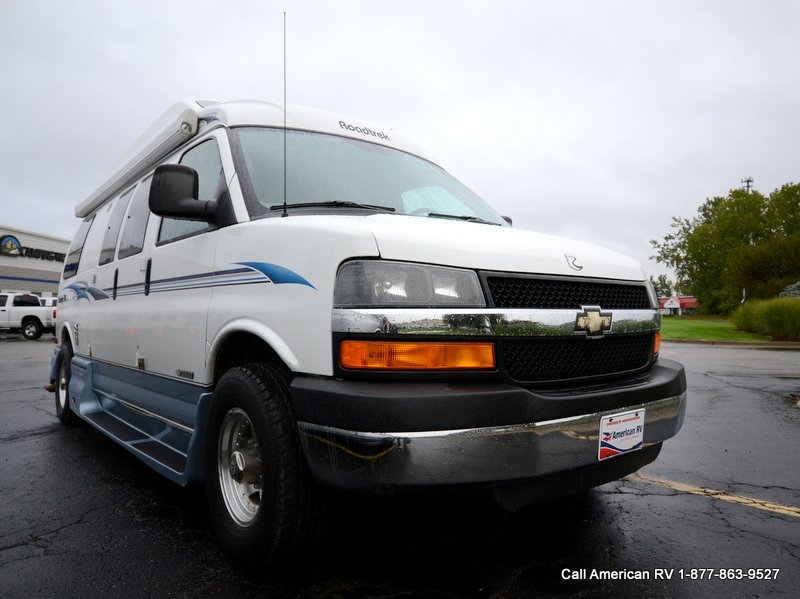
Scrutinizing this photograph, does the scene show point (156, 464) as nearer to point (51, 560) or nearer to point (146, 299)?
point (51, 560)

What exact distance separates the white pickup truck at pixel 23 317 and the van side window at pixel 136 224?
78.3 feet

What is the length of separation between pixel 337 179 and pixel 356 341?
132 cm

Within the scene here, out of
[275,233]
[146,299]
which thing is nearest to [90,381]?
[146,299]

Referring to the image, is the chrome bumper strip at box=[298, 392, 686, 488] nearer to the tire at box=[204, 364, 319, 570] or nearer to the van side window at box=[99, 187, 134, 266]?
the tire at box=[204, 364, 319, 570]

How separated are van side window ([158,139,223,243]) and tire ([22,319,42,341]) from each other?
25.4 m

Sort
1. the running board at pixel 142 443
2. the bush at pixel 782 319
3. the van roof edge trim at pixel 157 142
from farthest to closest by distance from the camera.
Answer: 1. the bush at pixel 782 319
2. the van roof edge trim at pixel 157 142
3. the running board at pixel 142 443

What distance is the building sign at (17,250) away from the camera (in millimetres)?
42031

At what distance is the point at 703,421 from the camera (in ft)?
19.6

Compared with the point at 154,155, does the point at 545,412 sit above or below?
below

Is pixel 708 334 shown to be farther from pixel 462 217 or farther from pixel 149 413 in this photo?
pixel 149 413

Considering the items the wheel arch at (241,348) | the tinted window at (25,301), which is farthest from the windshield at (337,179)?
the tinted window at (25,301)

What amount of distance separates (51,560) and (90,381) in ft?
7.85

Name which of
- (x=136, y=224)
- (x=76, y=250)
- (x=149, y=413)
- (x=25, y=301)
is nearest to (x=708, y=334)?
(x=76, y=250)

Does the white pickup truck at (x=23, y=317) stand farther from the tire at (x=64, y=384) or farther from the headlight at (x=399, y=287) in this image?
the headlight at (x=399, y=287)
